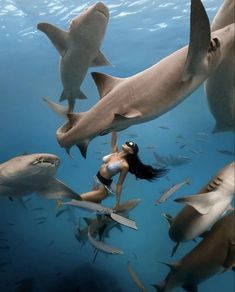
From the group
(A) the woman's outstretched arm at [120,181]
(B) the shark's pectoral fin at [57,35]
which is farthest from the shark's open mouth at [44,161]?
(B) the shark's pectoral fin at [57,35]

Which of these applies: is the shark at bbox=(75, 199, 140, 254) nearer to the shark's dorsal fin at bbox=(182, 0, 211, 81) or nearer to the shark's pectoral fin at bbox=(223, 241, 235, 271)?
the shark's pectoral fin at bbox=(223, 241, 235, 271)

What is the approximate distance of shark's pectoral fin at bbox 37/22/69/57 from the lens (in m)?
5.32

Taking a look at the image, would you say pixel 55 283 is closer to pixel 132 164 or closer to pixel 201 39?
pixel 132 164

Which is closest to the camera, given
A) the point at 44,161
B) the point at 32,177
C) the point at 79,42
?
the point at 44,161

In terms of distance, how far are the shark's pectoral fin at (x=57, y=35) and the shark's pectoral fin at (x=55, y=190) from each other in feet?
7.35

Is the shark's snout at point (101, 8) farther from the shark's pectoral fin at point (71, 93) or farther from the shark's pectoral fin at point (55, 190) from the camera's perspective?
the shark's pectoral fin at point (55, 190)

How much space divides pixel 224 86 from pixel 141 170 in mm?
1653

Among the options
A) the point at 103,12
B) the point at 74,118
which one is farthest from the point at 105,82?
the point at 103,12

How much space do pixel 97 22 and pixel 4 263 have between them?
861 cm

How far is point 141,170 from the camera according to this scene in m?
4.38

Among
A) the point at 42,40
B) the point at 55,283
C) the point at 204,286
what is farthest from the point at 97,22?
the point at 42,40

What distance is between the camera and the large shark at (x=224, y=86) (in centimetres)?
400

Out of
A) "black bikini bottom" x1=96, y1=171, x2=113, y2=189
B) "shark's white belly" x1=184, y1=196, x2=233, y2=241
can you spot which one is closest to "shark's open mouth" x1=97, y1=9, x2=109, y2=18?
"black bikini bottom" x1=96, y1=171, x2=113, y2=189

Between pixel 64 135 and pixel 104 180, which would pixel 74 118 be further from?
pixel 104 180
